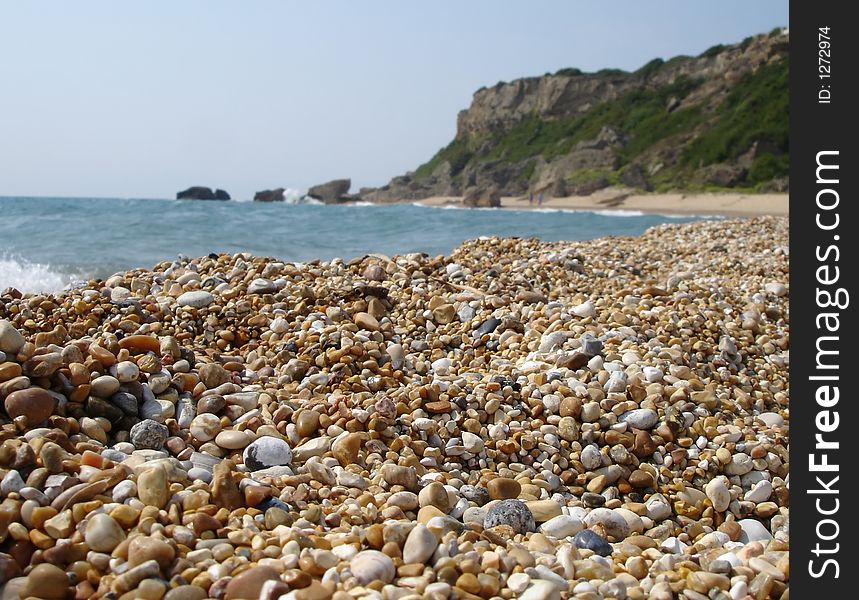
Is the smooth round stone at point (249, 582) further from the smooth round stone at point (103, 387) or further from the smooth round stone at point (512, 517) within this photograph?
the smooth round stone at point (103, 387)

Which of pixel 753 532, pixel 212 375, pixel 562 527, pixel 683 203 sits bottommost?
pixel 753 532

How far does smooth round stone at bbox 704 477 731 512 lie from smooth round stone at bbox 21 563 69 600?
2.07 m

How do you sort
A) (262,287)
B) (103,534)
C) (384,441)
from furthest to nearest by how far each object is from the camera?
1. (262,287)
2. (384,441)
3. (103,534)

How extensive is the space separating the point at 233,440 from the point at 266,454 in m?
0.16

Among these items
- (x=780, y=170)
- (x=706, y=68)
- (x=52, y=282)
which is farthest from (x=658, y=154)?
(x=52, y=282)

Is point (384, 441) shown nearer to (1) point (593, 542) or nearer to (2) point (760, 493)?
(1) point (593, 542)

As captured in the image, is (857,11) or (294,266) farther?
(294,266)

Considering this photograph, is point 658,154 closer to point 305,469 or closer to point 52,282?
point 52,282

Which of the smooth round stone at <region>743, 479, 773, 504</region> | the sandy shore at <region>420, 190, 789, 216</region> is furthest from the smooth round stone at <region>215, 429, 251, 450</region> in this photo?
the sandy shore at <region>420, 190, 789, 216</region>

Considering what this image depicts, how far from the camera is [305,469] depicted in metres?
2.12

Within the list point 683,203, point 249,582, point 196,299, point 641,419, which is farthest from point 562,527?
point 683,203

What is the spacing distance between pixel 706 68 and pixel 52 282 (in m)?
76.8

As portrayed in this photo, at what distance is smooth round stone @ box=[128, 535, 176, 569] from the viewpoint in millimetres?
1446

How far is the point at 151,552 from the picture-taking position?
1.45 metres
